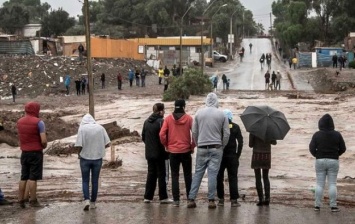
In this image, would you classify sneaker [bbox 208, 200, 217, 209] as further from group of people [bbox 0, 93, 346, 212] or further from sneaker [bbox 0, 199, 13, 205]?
sneaker [bbox 0, 199, 13, 205]

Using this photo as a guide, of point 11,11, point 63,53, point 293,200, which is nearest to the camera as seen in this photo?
point 293,200

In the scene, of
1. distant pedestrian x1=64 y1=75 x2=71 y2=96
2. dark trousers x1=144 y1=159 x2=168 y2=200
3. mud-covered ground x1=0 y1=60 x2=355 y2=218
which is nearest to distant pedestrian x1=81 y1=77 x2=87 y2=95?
distant pedestrian x1=64 y1=75 x2=71 y2=96

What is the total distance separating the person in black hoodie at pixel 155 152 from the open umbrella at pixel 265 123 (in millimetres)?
1386

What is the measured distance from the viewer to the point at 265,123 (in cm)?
1098

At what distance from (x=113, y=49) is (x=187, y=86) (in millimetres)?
26707

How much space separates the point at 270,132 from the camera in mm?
10898

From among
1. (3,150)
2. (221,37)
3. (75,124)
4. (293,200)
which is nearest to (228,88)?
(75,124)

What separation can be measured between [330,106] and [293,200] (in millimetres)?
24827

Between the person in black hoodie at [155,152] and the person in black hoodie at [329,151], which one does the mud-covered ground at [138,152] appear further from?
the person in black hoodie at [329,151]

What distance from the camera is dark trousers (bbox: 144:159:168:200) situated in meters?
11.2

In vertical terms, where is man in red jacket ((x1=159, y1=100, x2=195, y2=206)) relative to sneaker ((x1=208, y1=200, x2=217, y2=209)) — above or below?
above

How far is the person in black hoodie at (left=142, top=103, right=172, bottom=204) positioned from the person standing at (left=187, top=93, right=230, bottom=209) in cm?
75

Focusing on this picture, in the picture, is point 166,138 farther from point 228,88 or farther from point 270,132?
point 228,88

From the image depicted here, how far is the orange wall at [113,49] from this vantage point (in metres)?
66.3
